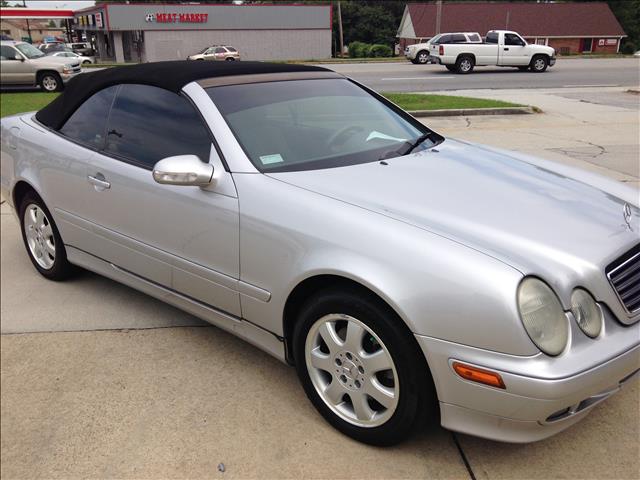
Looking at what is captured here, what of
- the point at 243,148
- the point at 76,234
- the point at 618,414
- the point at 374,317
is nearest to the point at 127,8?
the point at 76,234

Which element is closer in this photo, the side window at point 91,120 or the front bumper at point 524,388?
the front bumper at point 524,388

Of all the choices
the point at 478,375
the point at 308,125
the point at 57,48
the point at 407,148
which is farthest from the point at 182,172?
the point at 57,48

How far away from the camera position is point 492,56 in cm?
1898

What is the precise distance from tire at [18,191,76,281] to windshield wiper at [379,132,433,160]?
231 cm

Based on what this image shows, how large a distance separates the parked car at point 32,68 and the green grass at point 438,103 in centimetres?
996

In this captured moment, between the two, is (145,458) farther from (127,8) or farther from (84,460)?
(127,8)

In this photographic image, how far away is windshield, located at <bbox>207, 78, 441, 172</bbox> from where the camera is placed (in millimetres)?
2902

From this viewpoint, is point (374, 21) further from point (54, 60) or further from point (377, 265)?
point (54, 60)

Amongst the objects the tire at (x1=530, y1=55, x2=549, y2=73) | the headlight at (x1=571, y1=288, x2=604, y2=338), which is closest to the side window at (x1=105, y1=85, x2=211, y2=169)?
the headlight at (x1=571, y1=288, x2=604, y2=338)

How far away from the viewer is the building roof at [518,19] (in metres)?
8.65

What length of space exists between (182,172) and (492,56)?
18398mm

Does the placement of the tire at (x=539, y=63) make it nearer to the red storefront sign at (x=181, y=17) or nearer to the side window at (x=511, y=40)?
the side window at (x=511, y=40)

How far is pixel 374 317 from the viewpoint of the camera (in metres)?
2.21

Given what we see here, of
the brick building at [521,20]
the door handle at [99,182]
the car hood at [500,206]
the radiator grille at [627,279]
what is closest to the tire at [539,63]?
the brick building at [521,20]
